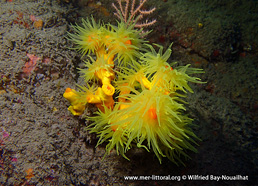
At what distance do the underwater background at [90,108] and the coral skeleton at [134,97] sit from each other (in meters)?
0.28

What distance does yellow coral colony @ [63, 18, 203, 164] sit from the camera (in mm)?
1907

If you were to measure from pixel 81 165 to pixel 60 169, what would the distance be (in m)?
0.32

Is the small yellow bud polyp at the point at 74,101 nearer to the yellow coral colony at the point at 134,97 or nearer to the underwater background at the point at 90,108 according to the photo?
the yellow coral colony at the point at 134,97

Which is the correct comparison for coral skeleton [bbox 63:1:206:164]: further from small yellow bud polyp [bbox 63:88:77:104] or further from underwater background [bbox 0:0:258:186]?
underwater background [bbox 0:0:258:186]

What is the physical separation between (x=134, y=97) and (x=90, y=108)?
2.54 ft

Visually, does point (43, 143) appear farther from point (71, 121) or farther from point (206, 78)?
point (206, 78)

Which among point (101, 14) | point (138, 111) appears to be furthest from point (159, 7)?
point (138, 111)

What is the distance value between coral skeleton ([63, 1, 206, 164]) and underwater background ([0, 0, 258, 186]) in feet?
0.93

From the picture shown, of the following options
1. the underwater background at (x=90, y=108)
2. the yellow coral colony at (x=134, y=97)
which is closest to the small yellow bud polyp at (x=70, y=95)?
the yellow coral colony at (x=134, y=97)

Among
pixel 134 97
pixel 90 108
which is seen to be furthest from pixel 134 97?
pixel 90 108

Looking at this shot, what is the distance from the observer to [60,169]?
78.2 inches

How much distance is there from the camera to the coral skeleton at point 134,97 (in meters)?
1.91

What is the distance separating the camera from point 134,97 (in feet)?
6.32

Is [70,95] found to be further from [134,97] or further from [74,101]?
[134,97]
